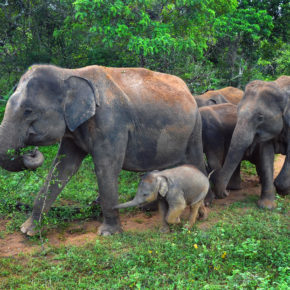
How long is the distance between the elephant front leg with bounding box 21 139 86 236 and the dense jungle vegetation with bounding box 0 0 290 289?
173mm

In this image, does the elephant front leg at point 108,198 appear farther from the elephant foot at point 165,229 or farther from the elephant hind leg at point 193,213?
the elephant hind leg at point 193,213

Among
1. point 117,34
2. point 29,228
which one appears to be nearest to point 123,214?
Result: point 29,228

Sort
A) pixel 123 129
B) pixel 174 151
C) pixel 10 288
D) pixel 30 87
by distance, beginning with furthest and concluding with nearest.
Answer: pixel 174 151 → pixel 123 129 → pixel 30 87 → pixel 10 288

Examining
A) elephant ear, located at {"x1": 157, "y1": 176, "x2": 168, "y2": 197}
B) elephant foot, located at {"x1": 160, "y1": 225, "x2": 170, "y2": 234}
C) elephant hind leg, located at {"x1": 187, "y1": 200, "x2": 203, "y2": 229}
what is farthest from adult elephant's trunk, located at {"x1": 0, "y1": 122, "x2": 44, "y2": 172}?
elephant hind leg, located at {"x1": 187, "y1": 200, "x2": 203, "y2": 229}

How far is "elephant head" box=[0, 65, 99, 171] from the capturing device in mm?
4379

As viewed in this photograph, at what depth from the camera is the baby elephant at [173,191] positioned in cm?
474

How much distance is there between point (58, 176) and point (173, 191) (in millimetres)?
1637

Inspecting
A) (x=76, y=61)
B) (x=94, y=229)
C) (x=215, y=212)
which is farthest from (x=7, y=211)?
(x=76, y=61)

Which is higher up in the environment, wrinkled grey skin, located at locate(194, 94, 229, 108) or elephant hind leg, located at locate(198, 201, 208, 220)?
wrinkled grey skin, located at locate(194, 94, 229, 108)

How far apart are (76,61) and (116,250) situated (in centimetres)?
650

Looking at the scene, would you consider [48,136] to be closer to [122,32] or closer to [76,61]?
[122,32]

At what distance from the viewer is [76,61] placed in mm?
9852

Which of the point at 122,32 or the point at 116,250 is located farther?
the point at 122,32

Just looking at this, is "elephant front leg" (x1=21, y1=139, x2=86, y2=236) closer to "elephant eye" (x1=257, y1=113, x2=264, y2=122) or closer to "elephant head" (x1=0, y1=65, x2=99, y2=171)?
"elephant head" (x1=0, y1=65, x2=99, y2=171)
